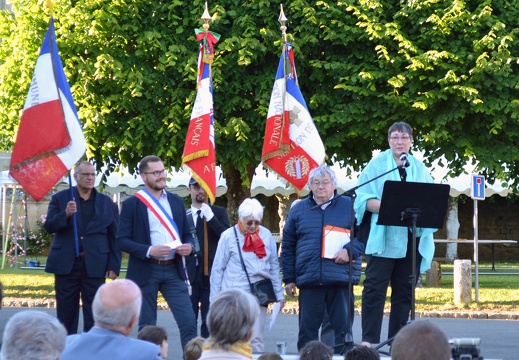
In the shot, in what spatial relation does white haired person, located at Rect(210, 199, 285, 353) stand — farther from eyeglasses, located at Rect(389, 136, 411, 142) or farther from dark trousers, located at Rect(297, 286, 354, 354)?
eyeglasses, located at Rect(389, 136, 411, 142)

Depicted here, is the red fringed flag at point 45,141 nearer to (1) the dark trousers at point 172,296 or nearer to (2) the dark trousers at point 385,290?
(1) the dark trousers at point 172,296

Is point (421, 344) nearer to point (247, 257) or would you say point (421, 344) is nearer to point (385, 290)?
point (385, 290)

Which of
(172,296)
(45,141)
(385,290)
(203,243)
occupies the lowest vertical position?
(172,296)

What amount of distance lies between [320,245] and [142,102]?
11.5m

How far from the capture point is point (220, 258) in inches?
410

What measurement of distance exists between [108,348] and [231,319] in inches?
25.5

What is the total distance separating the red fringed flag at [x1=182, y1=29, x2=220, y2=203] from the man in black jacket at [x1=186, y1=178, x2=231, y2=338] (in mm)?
241

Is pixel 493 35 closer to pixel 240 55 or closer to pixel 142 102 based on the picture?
pixel 240 55

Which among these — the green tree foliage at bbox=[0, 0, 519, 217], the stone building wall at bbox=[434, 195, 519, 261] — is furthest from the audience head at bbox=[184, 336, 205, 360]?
the stone building wall at bbox=[434, 195, 519, 261]

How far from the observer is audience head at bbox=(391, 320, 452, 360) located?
14.5ft

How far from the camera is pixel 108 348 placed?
5434 mm

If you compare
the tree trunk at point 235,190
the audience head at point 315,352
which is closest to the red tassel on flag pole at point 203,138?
the audience head at point 315,352

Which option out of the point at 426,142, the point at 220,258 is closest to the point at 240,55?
the point at 426,142

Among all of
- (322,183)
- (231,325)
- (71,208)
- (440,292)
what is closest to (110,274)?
(71,208)
